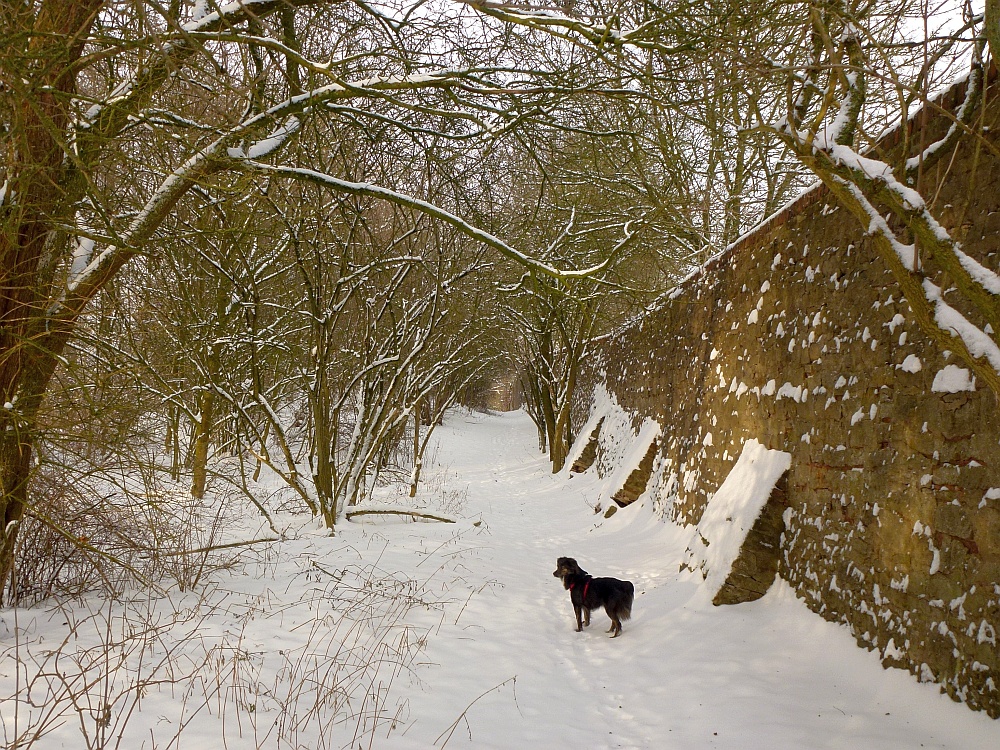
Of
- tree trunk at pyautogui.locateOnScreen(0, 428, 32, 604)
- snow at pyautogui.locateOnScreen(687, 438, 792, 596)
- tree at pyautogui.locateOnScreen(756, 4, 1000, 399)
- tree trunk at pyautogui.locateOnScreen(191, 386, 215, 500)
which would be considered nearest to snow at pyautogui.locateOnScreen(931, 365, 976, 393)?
tree at pyautogui.locateOnScreen(756, 4, 1000, 399)

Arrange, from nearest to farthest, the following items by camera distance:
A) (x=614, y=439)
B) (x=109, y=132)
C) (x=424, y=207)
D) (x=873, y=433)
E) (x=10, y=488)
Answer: (x=109, y=132)
(x=10, y=488)
(x=873, y=433)
(x=424, y=207)
(x=614, y=439)

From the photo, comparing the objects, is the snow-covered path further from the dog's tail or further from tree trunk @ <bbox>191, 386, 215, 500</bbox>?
tree trunk @ <bbox>191, 386, 215, 500</bbox>

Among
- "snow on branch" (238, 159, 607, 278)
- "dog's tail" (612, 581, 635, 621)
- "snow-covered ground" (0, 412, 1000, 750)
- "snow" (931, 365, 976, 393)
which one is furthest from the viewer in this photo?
"dog's tail" (612, 581, 635, 621)

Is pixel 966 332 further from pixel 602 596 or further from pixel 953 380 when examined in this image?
pixel 602 596

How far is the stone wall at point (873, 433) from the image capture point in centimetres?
274

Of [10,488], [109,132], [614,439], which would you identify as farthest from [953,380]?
[614,439]

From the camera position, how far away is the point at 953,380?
2.95m

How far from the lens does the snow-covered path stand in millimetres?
2820

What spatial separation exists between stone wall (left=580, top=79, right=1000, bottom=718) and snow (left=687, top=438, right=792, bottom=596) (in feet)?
0.56

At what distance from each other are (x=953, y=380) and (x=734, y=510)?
2.44 m

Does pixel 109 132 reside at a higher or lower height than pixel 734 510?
higher

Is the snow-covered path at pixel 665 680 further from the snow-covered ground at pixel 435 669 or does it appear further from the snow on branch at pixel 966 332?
the snow on branch at pixel 966 332

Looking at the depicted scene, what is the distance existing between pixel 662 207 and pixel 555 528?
603 centimetres

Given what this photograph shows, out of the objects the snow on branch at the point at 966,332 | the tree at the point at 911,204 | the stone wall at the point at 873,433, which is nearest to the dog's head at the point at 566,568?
the stone wall at the point at 873,433
